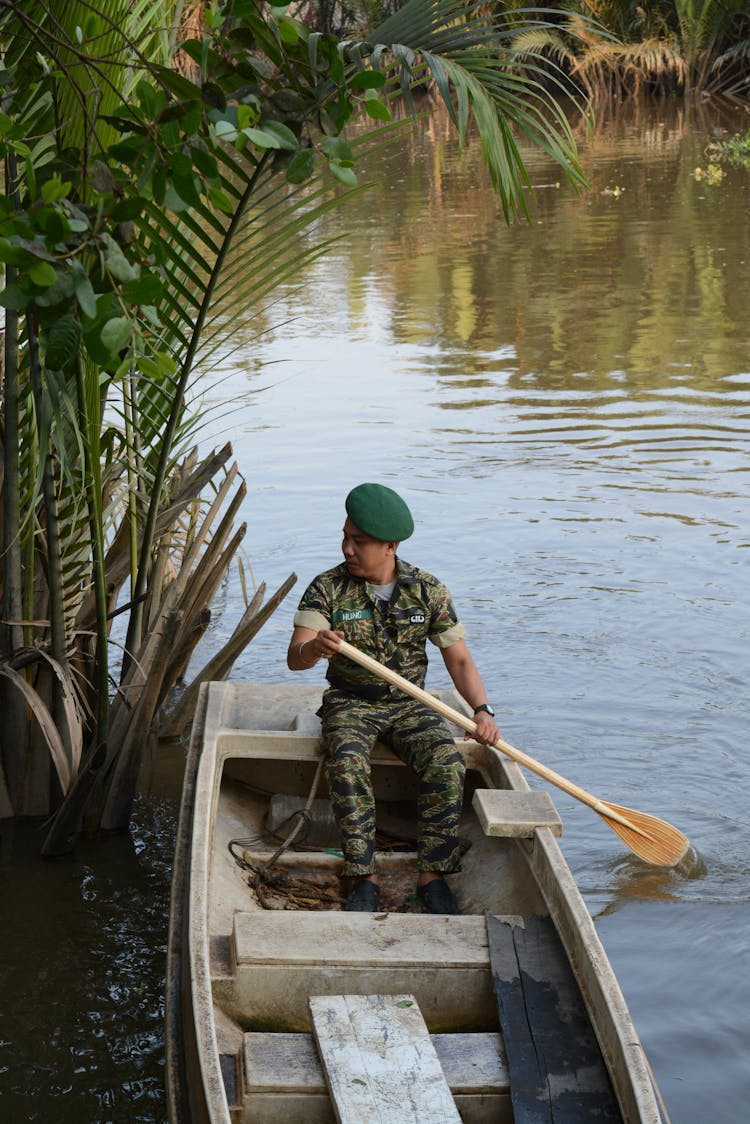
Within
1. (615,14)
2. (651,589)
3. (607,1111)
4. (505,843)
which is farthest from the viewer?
(615,14)

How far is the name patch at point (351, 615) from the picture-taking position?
5090 mm

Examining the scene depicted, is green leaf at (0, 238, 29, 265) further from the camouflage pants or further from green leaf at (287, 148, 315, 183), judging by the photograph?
the camouflage pants

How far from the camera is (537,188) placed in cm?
2370

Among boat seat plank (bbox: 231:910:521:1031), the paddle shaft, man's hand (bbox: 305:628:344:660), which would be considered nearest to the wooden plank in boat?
boat seat plank (bbox: 231:910:521:1031)

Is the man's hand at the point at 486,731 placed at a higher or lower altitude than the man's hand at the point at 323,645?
lower

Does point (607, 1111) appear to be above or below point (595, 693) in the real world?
above

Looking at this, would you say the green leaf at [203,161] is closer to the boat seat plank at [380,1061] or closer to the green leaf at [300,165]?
the green leaf at [300,165]

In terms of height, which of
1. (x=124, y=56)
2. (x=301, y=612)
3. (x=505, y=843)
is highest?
(x=124, y=56)

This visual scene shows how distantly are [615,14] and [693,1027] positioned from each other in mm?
34906

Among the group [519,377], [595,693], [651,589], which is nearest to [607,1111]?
[595,693]

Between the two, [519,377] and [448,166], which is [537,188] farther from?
[519,377]

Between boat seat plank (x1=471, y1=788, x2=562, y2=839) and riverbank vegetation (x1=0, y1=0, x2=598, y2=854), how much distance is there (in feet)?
4.86

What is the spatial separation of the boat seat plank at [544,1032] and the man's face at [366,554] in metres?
1.35

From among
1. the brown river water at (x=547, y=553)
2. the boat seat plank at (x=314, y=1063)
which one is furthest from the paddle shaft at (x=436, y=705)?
the boat seat plank at (x=314, y=1063)
